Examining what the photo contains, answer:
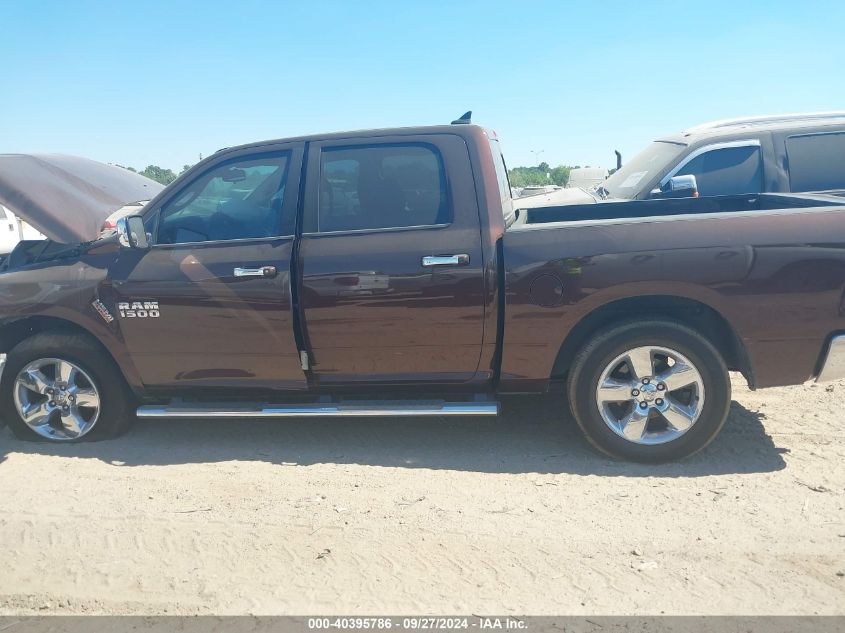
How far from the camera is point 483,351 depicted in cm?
416

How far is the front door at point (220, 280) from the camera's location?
4.23 meters

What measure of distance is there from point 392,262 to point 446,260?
0.31 metres

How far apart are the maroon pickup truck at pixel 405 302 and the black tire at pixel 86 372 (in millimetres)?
15

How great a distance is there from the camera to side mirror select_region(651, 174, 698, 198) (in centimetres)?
655

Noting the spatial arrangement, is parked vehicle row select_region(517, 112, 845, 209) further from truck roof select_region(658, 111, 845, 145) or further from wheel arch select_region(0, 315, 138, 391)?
wheel arch select_region(0, 315, 138, 391)

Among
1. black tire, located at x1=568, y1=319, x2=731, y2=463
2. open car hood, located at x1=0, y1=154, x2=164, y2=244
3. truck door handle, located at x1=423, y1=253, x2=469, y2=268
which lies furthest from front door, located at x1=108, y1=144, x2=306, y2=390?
black tire, located at x1=568, y1=319, x2=731, y2=463

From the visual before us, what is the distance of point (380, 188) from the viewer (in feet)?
13.9

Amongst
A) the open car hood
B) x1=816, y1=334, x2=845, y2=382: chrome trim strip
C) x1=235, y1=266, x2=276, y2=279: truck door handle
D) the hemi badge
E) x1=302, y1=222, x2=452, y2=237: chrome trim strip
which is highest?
the open car hood

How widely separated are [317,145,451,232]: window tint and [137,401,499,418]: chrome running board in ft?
3.54

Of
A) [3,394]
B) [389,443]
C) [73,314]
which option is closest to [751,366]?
Answer: [389,443]

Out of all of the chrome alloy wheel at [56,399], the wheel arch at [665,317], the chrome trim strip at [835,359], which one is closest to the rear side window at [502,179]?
the wheel arch at [665,317]

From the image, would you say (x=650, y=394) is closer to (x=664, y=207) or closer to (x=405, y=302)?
(x=664, y=207)
